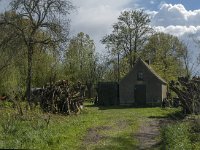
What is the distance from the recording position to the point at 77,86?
39062 mm

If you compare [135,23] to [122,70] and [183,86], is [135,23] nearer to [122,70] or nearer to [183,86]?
[122,70]

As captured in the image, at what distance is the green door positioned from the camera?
5509cm

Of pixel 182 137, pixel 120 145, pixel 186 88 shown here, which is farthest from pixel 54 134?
pixel 186 88

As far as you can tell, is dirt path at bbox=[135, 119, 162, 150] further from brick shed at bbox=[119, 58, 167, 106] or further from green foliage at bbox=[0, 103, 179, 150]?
brick shed at bbox=[119, 58, 167, 106]

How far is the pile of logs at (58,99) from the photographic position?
31.8 meters

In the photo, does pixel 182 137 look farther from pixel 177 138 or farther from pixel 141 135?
pixel 141 135

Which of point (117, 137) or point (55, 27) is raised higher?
point (55, 27)

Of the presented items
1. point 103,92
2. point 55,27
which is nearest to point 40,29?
point 55,27

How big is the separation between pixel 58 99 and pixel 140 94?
23.7 meters

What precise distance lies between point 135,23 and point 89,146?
166ft

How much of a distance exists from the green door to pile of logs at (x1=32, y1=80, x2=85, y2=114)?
19.7 metres

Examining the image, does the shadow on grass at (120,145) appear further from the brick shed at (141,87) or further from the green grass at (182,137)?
the brick shed at (141,87)

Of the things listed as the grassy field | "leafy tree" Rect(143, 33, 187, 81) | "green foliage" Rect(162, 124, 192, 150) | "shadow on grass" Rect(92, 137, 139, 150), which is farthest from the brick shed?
"shadow on grass" Rect(92, 137, 139, 150)

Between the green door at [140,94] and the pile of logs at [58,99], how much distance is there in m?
19.7
